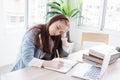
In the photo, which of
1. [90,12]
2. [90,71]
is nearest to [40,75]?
[90,71]

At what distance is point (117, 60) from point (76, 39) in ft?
7.38

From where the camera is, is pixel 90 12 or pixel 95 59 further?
pixel 90 12

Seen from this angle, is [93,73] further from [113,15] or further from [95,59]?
[113,15]

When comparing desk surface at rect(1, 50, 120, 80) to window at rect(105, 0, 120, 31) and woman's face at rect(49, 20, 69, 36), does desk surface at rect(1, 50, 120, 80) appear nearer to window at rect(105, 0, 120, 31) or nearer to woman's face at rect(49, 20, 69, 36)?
woman's face at rect(49, 20, 69, 36)

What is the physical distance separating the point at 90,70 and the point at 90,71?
3cm

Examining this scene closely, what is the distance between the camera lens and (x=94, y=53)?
1.59 m

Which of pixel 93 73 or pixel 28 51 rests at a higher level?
pixel 28 51

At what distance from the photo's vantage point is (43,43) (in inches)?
63.1

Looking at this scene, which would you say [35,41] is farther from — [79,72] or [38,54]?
[79,72]

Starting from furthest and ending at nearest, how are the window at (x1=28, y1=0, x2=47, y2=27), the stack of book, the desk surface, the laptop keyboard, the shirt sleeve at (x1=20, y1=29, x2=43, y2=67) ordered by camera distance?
the window at (x1=28, y1=0, x2=47, y2=27) → the stack of book → the shirt sleeve at (x1=20, y1=29, x2=43, y2=67) → the laptop keyboard → the desk surface

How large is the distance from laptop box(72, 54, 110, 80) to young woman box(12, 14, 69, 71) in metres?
0.16

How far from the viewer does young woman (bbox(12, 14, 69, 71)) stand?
1435 millimetres

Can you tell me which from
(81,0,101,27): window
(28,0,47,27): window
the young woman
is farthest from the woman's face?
(81,0,101,27): window

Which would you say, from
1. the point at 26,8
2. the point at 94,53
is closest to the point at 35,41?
the point at 94,53
